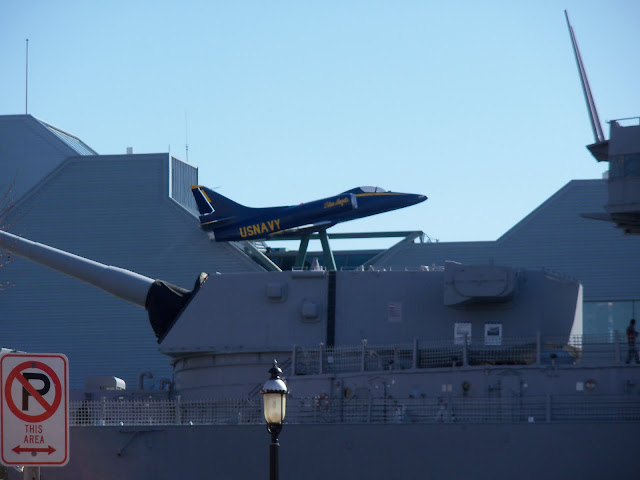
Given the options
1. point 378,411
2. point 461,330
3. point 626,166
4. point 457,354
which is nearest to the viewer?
point 626,166

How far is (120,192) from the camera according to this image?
35.9 metres

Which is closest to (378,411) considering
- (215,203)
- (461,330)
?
(461,330)

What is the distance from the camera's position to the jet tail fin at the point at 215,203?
33.7m

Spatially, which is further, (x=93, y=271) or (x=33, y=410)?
(x=93, y=271)

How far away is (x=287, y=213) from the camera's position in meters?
33.5

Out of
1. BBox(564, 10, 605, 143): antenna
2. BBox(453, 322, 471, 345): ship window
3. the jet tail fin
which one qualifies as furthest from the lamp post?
the jet tail fin

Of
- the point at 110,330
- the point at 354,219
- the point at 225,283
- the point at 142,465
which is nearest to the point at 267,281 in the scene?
the point at 225,283

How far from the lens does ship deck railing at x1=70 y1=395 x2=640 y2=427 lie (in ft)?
55.3

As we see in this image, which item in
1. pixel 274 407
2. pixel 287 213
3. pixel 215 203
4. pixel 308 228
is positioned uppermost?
pixel 215 203

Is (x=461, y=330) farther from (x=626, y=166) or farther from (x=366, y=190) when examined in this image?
(x=366, y=190)

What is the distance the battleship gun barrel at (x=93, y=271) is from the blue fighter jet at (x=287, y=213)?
422 inches

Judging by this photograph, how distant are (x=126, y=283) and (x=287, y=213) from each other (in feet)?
38.7

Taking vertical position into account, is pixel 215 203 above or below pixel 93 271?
above

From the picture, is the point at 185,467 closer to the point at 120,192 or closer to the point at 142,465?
the point at 142,465
